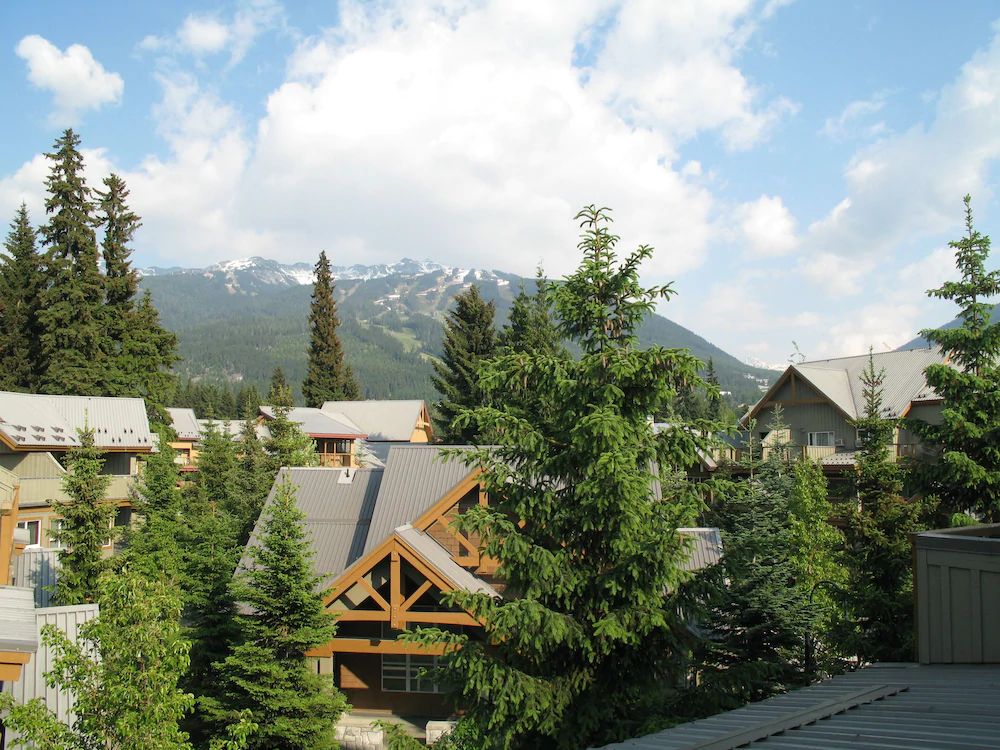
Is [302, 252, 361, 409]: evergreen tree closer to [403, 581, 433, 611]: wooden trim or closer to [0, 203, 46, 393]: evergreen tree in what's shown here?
[0, 203, 46, 393]: evergreen tree

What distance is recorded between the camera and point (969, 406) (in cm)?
1612

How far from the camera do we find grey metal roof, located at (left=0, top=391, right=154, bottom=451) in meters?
33.4

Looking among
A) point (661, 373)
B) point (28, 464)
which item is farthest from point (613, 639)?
point (28, 464)

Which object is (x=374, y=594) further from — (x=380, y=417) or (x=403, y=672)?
(x=380, y=417)

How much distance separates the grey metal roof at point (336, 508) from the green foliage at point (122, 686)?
1076 centimetres

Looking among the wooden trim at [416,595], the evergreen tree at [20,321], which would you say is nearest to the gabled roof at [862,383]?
the wooden trim at [416,595]

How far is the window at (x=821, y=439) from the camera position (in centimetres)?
3572

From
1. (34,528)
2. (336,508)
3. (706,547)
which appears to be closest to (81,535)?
(336,508)

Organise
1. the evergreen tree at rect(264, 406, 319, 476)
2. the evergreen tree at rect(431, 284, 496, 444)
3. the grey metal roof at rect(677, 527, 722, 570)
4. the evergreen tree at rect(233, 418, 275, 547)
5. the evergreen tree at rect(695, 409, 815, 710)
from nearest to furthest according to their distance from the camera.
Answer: the evergreen tree at rect(695, 409, 815, 710)
the grey metal roof at rect(677, 527, 722, 570)
the evergreen tree at rect(233, 418, 275, 547)
the evergreen tree at rect(264, 406, 319, 476)
the evergreen tree at rect(431, 284, 496, 444)

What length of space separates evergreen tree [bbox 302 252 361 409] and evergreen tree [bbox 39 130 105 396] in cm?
3248

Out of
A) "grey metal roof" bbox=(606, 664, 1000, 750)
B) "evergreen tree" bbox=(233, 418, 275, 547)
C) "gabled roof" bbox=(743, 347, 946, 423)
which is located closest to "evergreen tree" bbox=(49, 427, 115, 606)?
"evergreen tree" bbox=(233, 418, 275, 547)

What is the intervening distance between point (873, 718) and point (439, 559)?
41.9 feet

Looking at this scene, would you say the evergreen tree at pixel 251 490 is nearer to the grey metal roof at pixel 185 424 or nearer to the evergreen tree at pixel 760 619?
the evergreen tree at pixel 760 619

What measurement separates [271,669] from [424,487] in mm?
7841
